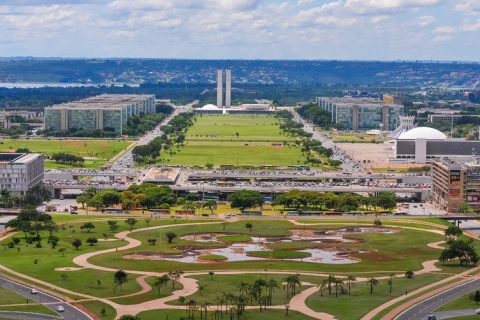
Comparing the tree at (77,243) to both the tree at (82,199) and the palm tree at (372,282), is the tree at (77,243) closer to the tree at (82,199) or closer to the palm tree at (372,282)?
the tree at (82,199)

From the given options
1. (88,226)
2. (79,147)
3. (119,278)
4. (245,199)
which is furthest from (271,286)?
(79,147)

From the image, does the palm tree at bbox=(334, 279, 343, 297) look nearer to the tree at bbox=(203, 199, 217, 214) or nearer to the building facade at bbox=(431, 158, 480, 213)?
the tree at bbox=(203, 199, 217, 214)

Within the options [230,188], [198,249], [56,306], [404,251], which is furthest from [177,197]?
[56,306]

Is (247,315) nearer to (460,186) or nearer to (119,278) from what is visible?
(119,278)

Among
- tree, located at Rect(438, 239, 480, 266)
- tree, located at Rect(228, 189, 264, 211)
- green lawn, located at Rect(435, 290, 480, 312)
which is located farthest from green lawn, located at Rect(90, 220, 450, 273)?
green lawn, located at Rect(435, 290, 480, 312)

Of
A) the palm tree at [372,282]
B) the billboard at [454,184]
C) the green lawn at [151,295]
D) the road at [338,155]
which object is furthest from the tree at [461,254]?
the road at [338,155]

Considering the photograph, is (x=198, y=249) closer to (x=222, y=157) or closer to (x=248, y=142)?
(x=222, y=157)
